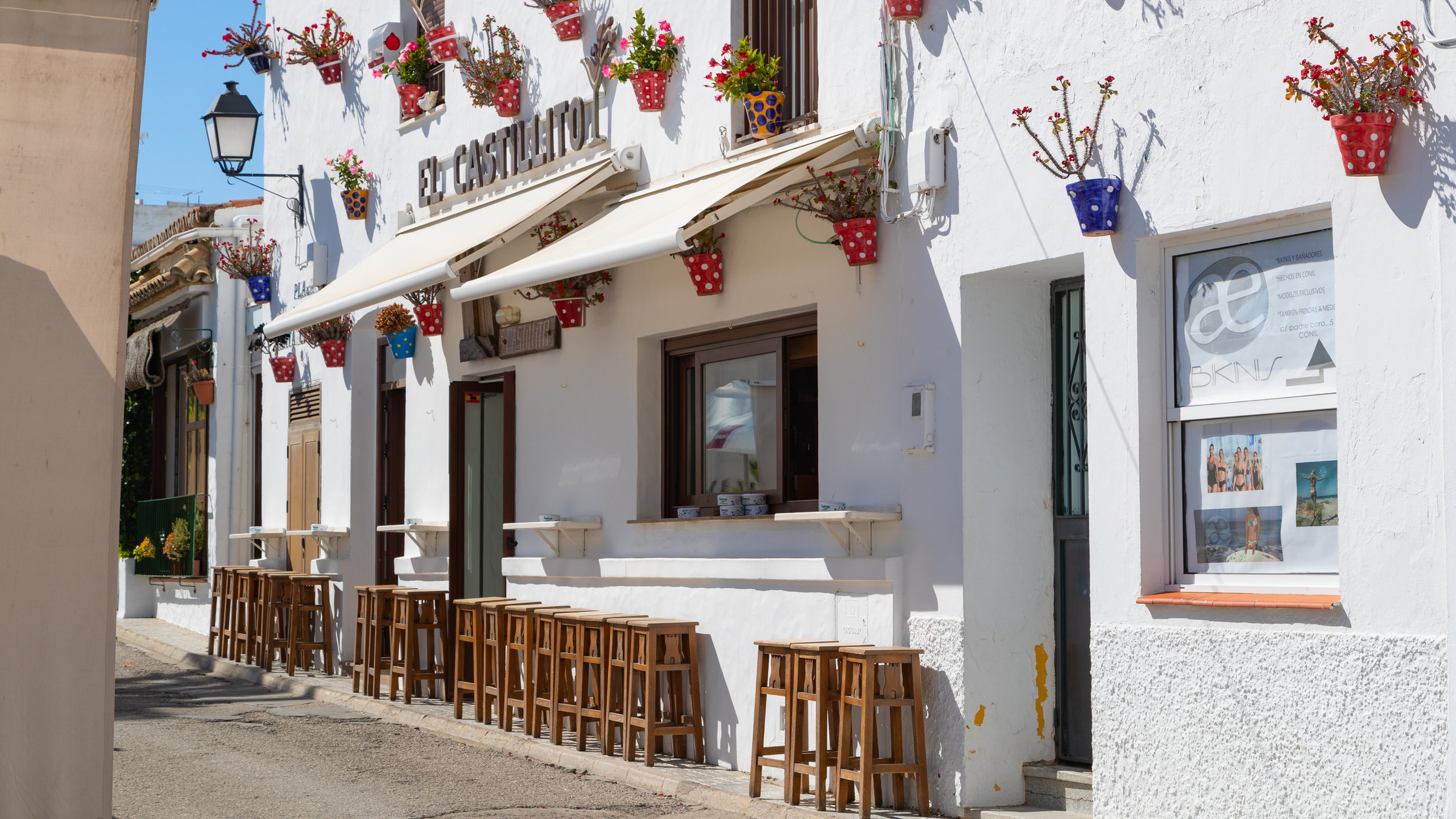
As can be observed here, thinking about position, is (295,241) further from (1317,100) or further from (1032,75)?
(1317,100)

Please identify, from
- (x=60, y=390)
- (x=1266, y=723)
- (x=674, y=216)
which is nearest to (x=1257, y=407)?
(x=1266, y=723)

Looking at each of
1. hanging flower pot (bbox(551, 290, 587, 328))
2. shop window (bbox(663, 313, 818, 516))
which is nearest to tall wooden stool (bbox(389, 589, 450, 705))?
hanging flower pot (bbox(551, 290, 587, 328))

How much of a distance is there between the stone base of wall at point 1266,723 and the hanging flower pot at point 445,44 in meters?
7.98

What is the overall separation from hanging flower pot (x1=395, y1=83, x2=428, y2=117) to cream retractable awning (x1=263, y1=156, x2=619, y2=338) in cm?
130

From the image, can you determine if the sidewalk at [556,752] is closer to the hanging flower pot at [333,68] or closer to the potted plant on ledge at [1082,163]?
the potted plant on ledge at [1082,163]

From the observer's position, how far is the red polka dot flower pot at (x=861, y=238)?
810 centimetres

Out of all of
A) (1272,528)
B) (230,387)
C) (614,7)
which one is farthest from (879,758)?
(230,387)

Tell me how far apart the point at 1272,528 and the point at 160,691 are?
1032 centimetres

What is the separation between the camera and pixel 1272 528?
20.6 feet

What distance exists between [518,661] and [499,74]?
4413 millimetres

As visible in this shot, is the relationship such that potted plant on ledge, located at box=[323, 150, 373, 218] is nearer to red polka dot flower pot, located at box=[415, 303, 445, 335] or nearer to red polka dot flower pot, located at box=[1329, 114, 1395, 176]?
red polka dot flower pot, located at box=[415, 303, 445, 335]

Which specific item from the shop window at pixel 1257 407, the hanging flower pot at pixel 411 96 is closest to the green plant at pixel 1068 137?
the shop window at pixel 1257 407

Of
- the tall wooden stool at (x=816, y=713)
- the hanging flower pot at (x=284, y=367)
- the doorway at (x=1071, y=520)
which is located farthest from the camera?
the hanging flower pot at (x=284, y=367)

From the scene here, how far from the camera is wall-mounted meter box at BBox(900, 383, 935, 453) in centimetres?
766
